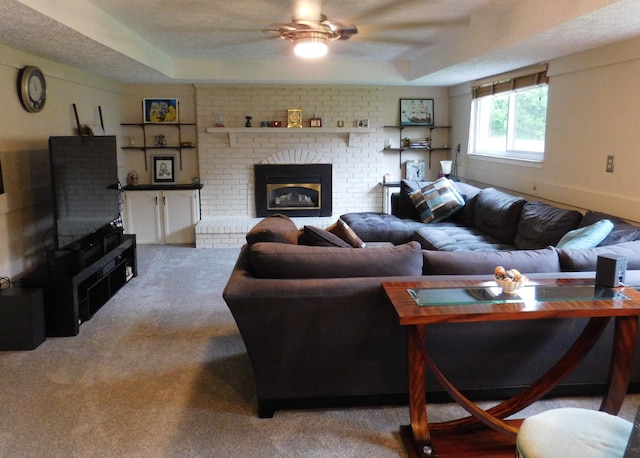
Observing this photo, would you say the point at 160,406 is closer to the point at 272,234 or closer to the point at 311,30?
the point at 272,234

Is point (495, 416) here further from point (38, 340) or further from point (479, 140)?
point (479, 140)

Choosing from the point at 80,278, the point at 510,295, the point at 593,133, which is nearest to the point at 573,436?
the point at 510,295

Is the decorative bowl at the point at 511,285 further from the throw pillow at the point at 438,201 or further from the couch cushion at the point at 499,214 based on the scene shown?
the throw pillow at the point at 438,201

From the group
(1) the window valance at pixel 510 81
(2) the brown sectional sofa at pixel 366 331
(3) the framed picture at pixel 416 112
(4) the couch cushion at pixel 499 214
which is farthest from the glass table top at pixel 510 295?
(3) the framed picture at pixel 416 112

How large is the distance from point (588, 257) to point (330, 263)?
1.29 m

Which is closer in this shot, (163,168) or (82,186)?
(82,186)

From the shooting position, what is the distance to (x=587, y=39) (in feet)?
11.2

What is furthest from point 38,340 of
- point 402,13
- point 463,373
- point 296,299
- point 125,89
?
point 125,89

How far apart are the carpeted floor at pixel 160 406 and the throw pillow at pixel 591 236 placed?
2.82ft

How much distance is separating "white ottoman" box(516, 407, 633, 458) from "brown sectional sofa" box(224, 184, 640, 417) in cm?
85

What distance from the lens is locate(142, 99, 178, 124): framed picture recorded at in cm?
666

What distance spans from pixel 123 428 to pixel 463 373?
1.63 m

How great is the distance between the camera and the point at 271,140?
22.4 feet

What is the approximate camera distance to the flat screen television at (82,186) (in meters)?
3.93
